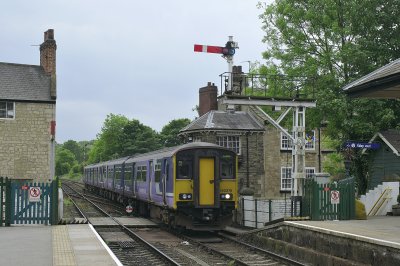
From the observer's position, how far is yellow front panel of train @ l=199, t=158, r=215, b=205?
55.1 ft

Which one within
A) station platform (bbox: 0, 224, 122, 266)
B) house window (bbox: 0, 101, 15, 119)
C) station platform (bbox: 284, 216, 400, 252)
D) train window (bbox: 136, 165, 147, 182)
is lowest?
station platform (bbox: 0, 224, 122, 266)

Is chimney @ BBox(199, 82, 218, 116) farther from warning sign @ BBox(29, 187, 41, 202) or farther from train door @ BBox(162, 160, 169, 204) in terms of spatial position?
warning sign @ BBox(29, 187, 41, 202)

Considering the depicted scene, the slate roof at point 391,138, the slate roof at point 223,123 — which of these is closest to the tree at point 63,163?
the slate roof at point 223,123

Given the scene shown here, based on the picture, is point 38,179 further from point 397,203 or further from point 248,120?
point 397,203

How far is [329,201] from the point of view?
54.0 feet

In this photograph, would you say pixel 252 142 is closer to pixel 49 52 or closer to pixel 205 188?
pixel 49 52

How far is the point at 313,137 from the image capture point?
32125 mm

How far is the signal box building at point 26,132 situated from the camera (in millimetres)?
27031

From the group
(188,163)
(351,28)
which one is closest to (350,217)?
(188,163)

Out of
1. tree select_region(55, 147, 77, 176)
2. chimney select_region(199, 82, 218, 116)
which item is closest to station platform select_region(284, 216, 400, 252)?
chimney select_region(199, 82, 218, 116)

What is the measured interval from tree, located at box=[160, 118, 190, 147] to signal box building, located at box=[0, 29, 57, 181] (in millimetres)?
55001

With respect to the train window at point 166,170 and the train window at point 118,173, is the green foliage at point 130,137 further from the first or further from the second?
the train window at point 166,170

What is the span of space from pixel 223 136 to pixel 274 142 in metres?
5.00

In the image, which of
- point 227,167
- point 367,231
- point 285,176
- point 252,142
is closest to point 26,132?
point 252,142
